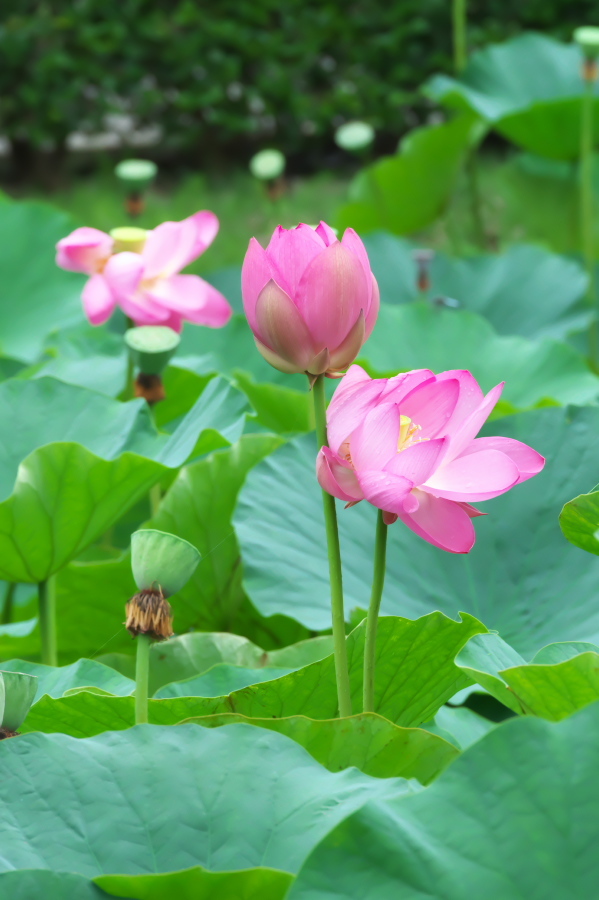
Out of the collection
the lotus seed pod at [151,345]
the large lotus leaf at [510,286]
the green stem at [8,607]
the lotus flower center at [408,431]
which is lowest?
the large lotus leaf at [510,286]

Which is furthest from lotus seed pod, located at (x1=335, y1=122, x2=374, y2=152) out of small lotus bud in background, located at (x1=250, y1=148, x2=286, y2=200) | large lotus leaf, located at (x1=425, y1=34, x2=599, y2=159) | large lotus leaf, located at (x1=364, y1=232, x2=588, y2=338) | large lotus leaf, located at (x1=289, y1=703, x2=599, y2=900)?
large lotus leaf, located at (x1=289, y1=703, x2=599, y2=900)

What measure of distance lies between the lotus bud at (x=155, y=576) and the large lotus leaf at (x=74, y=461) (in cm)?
25

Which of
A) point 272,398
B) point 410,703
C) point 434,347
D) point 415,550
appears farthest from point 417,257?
point 410,703

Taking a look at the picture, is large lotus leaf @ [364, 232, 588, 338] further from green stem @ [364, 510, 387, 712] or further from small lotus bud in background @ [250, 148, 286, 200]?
green stem @ [364, 510, 387, 712]

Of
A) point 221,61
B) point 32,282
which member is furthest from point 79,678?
point 221,61

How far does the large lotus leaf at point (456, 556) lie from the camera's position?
35.0 inches

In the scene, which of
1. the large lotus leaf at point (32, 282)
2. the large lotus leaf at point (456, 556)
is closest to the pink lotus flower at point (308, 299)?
the large lotus leaf at point (456, 556)

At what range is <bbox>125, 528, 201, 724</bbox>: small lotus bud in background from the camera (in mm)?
604

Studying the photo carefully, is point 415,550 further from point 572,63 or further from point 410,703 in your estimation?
point 572,63

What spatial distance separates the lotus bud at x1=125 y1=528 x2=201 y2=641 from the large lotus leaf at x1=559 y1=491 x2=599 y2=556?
241mm

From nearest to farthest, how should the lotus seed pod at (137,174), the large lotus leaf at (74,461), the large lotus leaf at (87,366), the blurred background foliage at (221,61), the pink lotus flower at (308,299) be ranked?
1. the pink lotus flower at (308,299)
2. the large lotus leaf at (74,461)
3. the large lotus leaf at (87,366)
4. the lotus seed pod at (137,174)
5. the blurred background foliage at (221,61)

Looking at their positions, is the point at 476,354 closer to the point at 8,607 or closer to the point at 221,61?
the point at 8,607

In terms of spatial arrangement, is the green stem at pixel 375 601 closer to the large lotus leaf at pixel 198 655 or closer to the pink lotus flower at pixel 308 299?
the pink lotus flower at pixel 308 299

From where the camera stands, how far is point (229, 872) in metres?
0.49
